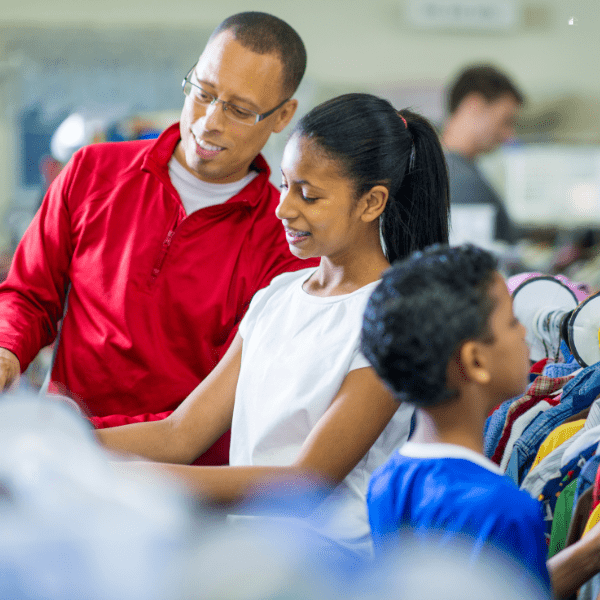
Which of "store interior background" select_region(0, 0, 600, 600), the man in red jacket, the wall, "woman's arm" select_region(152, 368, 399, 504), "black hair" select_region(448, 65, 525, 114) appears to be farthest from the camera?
the wall

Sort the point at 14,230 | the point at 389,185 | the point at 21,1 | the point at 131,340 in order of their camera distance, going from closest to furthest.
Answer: the point at 389,185, the point at 131,340, the point at 14,230, the point at 21,1

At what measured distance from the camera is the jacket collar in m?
1.47

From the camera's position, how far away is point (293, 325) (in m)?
1.14

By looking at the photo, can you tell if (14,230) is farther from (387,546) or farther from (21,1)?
(387,546)

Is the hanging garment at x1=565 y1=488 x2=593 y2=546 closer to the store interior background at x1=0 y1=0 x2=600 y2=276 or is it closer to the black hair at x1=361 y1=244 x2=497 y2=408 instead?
the black hair at x1=361 y1=244 x2=497 y2=408

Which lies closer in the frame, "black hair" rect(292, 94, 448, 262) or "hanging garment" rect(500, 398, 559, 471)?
"black hair" rect(292, 94, 448, 262)

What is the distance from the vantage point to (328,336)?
1.08m

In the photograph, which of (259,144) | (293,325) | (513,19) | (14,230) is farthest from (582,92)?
(293,325)

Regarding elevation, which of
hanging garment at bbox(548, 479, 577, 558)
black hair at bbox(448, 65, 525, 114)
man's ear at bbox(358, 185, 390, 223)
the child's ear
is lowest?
hanging garment at bbox(548, 479, 577, 558)

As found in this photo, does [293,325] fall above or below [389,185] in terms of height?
below

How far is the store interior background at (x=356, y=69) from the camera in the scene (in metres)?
5.35

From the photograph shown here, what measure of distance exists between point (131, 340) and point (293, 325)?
38 cm

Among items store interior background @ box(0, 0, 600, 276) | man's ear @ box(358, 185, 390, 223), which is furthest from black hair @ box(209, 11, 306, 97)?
store interior background @ box(0, 0, 600, 276)

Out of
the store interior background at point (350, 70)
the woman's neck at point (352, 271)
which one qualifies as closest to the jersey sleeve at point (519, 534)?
the woman's neck at point (352, 271)
